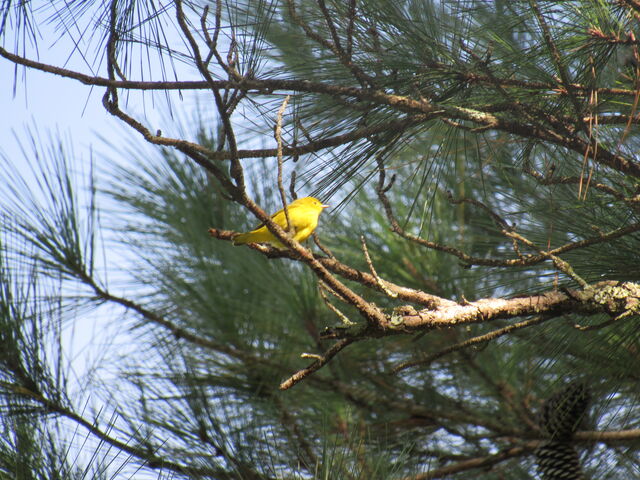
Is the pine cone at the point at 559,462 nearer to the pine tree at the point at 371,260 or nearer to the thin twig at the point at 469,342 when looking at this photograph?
the pine tree at the point at 371,260

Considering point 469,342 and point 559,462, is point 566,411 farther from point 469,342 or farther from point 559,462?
point 469,342

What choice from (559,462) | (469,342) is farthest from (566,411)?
(469,342)

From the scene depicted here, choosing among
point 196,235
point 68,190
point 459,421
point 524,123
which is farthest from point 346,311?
point 524,123

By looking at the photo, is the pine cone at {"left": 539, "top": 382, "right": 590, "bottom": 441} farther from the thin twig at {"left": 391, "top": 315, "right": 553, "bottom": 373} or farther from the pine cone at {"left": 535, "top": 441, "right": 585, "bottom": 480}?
the thin twig at {"left": 391, "top": 315, "right": 553, "bottom": 373}

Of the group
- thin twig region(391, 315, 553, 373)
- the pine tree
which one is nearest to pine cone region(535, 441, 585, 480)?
the pine tree

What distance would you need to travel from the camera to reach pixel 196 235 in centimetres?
Answer: 313

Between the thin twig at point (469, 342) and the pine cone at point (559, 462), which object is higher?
the thin twig at point (469, 342)

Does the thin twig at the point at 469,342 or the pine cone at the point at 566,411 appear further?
the pine cone at the point at 566,411

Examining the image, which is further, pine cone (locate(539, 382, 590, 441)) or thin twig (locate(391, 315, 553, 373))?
pine cone (locate(539, 382, 590, 441))

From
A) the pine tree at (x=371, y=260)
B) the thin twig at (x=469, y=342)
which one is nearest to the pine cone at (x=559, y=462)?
the pine tree at (x=371, y=260)

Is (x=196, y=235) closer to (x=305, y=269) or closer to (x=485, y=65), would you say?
(x=305, y=269)

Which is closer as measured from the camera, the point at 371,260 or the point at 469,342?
the point at 469,342

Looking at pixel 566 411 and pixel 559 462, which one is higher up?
pixel 566 411

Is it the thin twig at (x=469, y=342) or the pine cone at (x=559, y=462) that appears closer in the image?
the thin twig at (x=469, y=342)
